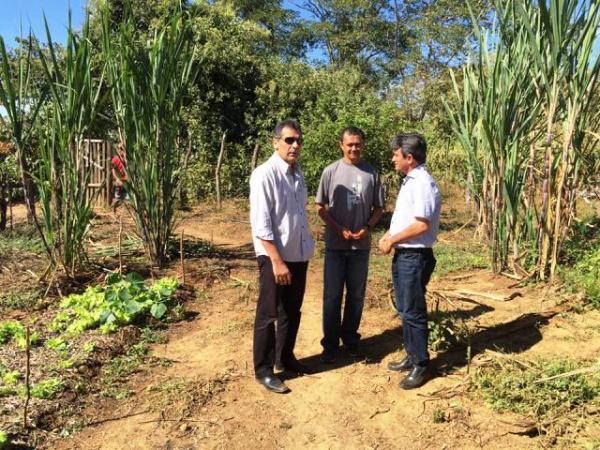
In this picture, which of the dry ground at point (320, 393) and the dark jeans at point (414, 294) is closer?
the dry ground at point (320, 393)

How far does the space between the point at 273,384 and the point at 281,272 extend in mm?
713

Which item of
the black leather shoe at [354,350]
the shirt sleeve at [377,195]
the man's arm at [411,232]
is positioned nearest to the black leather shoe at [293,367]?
the black leather shoe at [354,350]

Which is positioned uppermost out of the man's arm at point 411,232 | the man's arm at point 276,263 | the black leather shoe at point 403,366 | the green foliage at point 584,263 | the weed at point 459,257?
the man's arm at point 411,232

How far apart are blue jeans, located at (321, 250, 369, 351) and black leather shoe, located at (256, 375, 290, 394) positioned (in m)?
0.51

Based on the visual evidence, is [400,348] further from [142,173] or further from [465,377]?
[142,173]

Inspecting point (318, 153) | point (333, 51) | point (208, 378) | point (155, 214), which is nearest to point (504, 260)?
point (208, 378)

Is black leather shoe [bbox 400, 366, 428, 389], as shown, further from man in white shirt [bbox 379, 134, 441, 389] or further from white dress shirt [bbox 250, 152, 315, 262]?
white dress shirt [bbox 250, 152, 315, 262]

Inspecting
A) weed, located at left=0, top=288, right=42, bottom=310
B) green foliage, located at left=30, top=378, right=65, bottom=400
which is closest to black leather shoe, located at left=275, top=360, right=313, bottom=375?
green foliage, located at left=30, top=378, right=65, bottom=400

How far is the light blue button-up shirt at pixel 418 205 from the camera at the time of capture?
2791 mm

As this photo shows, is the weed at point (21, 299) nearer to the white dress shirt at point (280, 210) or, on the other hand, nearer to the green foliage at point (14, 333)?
the green foliage at point (14, 333)

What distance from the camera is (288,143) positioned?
2.88m

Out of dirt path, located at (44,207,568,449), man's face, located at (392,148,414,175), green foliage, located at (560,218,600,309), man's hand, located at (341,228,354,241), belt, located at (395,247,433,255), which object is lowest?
dirt path, located at (44,207,568,449)

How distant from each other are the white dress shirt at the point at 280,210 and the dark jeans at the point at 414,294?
0.55 m

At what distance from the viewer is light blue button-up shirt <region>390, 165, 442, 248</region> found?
2.79 m
